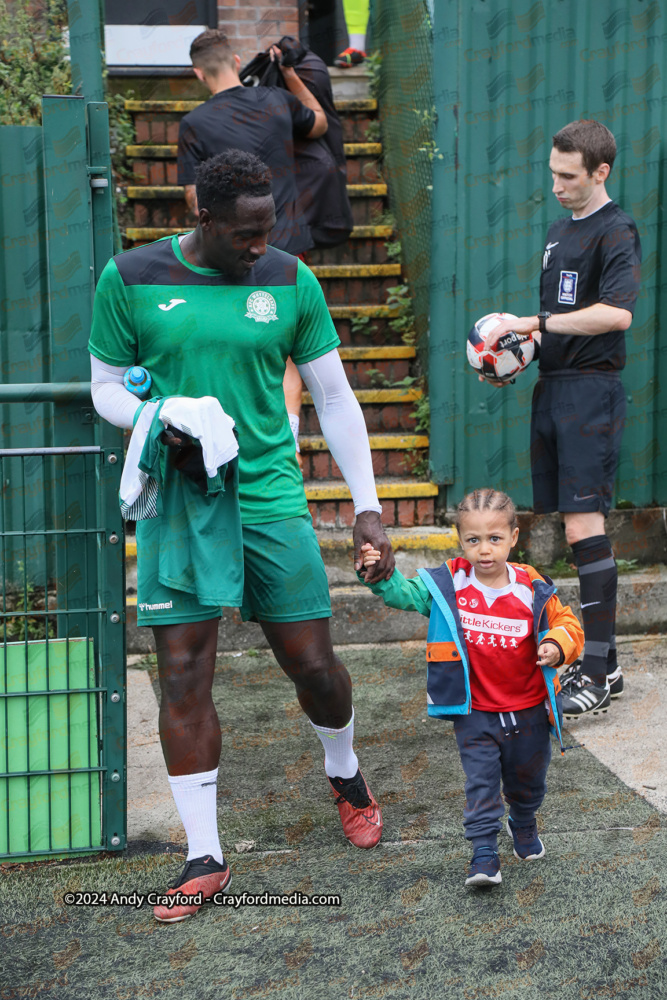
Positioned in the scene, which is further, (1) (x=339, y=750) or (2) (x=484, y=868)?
(1) (x=339, y=750)

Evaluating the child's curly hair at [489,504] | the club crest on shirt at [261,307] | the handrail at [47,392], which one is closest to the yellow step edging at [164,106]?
the handrail at [47,392]

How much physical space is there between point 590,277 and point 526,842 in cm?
234

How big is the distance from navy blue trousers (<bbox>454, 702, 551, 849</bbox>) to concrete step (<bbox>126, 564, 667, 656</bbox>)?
224cm

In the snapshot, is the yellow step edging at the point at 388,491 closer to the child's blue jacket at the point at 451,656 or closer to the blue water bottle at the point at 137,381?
the child's blue jacket at the point at 451,656

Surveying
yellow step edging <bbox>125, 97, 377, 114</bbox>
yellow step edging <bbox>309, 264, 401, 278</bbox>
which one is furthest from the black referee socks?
yellow step edging <bbox>125, 97, 377, 114</bbox>

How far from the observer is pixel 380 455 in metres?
5.94

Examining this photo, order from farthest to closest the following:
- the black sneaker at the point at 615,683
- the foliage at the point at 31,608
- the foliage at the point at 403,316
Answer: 1. the foliage at the point at 403,316
2. the foliage at the point at 31,608
3. the black sneaker at the point at 615,683

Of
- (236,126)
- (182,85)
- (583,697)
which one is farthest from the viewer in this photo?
(182,85)

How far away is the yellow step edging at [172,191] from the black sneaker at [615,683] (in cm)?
401

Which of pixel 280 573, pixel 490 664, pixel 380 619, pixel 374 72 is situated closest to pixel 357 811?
pixel 490 664

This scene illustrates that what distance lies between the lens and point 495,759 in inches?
117

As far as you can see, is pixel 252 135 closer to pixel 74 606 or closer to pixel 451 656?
pixel 74 606

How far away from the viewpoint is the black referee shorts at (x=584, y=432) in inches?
169

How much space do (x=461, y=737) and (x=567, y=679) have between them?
145 cm
